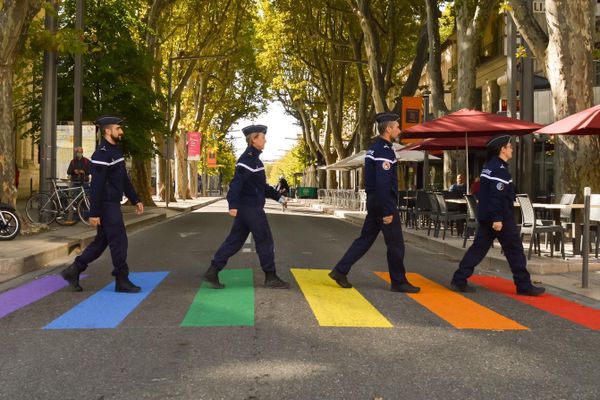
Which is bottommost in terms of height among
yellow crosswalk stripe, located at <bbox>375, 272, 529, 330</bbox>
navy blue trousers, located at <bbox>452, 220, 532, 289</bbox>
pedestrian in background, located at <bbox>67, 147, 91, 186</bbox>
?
yellow crosswalk stripe, located at <bbox>375, 272, 529, 330</bbox>

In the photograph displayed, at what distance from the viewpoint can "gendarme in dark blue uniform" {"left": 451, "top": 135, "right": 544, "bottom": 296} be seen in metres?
7.01

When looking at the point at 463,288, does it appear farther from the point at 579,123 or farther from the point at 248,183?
the point at 579,123

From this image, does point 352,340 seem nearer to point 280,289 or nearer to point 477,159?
point 280,289

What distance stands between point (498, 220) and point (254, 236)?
2.55 m

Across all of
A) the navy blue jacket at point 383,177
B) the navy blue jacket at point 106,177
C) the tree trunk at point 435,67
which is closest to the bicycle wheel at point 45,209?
the navy blue jacket at point 106,177

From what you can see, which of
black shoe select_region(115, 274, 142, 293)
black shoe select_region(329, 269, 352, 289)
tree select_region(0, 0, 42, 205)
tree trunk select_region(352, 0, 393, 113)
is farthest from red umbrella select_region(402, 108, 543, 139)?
tree trunk select_region(352, 0, 393, 113)

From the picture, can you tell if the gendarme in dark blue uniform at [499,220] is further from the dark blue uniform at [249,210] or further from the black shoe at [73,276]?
the black shoe at [73,276]

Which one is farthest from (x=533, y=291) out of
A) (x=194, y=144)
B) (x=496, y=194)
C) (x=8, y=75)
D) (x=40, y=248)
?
(x=194, y=144)

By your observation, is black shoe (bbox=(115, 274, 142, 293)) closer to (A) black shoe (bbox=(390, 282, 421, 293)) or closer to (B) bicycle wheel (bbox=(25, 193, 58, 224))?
(A) black shoe (bbox=(390, 282, 421, 293))

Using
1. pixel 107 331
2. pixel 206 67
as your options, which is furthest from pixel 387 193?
pixel 206 67

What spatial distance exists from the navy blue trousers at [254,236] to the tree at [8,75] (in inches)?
268

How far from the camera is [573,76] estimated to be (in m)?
11.7

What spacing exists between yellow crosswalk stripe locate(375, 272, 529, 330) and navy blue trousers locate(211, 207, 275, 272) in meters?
1.56

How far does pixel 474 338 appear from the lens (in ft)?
16.6
